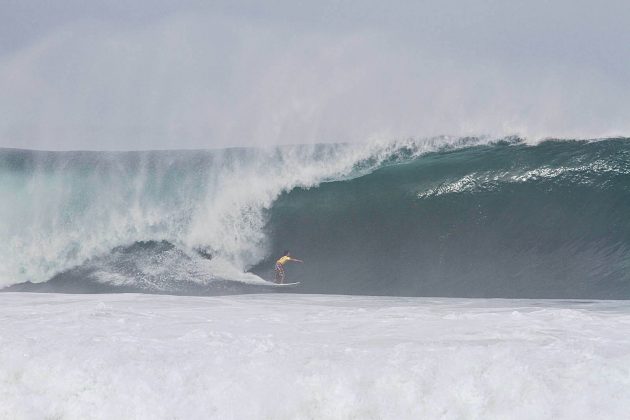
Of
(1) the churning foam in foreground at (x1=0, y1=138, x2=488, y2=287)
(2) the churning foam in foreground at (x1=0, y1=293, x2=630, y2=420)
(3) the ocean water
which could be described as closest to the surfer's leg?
(3) the ocean water

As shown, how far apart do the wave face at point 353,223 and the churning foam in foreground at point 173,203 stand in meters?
0.04

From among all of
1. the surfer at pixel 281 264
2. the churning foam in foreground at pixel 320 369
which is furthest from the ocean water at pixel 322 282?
the surfer at pixel 281 264

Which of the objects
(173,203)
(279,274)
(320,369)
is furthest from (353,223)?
(320,369)

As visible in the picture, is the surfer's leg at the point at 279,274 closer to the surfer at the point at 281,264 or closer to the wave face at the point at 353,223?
the surfer at the point at 281,264

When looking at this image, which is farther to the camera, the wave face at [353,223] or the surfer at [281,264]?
the surfer at [281,264]

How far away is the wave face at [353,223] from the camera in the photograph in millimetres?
11156

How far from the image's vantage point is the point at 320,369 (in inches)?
213

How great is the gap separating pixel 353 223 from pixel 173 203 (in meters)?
3.84

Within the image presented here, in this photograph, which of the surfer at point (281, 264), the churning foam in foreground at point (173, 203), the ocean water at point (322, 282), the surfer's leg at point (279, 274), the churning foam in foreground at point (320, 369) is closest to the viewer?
the churning foam in foreground at point (320, 369)

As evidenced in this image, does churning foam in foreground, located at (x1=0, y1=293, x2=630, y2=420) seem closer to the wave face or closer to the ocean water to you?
the ocean water

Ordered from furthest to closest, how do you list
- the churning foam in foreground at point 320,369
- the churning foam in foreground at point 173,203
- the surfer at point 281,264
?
the churning foam in foreground at point 173,203
the surfer at point 281,264
the churning foam in foreground at point 320,369

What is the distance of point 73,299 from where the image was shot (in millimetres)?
8742

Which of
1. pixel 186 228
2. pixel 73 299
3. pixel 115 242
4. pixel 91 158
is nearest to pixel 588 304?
pixel 73 299

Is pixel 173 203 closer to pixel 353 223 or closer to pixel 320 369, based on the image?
pixel 353 223
